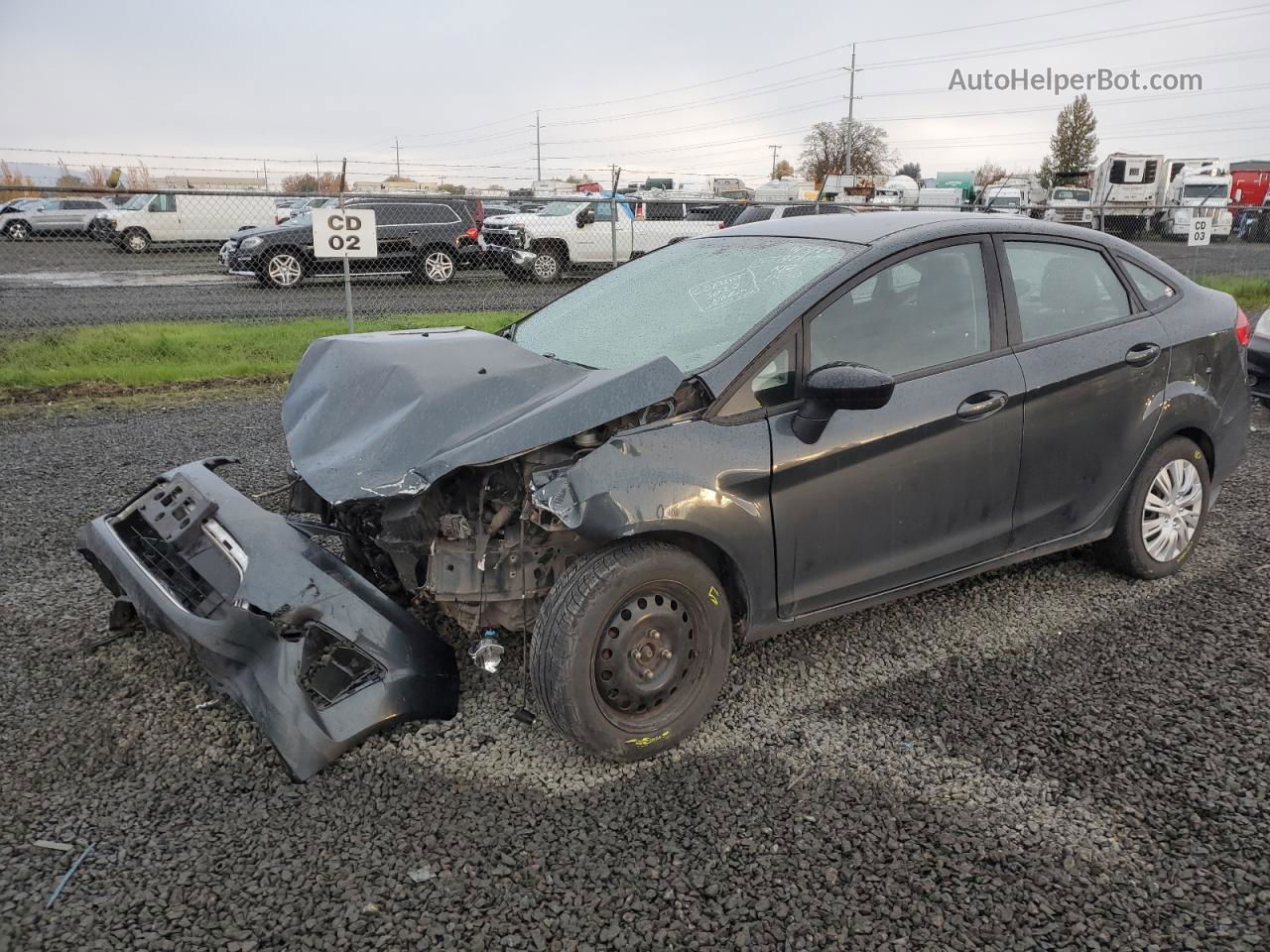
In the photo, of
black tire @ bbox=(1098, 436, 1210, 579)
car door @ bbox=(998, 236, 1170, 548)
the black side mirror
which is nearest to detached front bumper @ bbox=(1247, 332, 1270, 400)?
black tire @ bbox=(1098, 436, 1210, 579)

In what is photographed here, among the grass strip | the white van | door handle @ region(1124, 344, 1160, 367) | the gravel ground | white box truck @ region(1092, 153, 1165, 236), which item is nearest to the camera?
the gravel ground

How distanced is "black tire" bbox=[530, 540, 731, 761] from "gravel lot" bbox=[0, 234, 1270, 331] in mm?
8618

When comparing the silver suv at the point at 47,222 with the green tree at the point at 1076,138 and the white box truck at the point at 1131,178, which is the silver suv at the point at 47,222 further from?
the green tree at the point at 1076,138

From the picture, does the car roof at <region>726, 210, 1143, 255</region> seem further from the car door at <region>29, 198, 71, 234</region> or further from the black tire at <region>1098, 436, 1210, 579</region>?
the car door at <region>29, 198, 71, 234</region>

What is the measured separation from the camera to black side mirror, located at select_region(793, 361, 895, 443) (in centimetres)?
290

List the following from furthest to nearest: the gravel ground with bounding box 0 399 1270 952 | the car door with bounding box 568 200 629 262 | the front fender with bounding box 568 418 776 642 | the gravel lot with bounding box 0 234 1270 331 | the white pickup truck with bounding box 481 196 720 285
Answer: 1. the car door with bounding box 568 200 629 262
2. the white pickup truck with bounding box 481 196 720 285
3. the gravel lot with bounding box 0 234 1270 331
4. the front fender with bounding box 568 418 776 642
5. the gravel ground with bounding box 0 399 1270 952

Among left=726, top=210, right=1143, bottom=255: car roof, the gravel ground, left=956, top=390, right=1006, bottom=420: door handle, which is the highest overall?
left=726, top=210, right=1143, bottom=255: car roof

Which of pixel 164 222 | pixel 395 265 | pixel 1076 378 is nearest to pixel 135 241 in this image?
pixel 164 222

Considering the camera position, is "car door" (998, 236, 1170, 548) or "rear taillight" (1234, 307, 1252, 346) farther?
"rear taillight" (1234, 307, 1252, 346)

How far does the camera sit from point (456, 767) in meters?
2.95

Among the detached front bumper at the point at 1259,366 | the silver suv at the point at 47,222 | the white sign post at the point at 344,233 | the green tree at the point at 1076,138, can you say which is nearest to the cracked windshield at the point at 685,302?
the white sign post at the point at 344,233

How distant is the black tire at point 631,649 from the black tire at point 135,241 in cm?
2680

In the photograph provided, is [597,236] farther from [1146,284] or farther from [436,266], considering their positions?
[1146,284]

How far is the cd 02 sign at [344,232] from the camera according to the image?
26.1 feet
